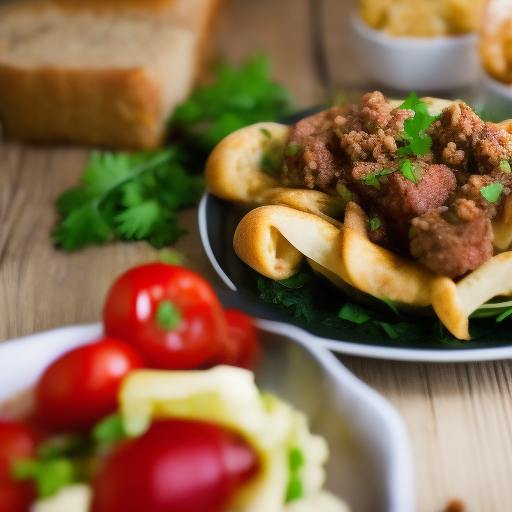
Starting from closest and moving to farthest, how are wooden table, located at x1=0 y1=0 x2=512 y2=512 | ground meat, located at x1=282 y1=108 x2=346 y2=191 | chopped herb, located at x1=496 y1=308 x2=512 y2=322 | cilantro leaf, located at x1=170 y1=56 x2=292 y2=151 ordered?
wooden table, located at x1=0 y1=0 x2=512 y2=512 → chopped herb, located at x1=496 y1=308 x2=512 y2=322 → ground meat, located at x1=282 y1=108 x2=346 y2=191 → cilantro leaf, located at x1=170 y1=56 x2=292 y2=151

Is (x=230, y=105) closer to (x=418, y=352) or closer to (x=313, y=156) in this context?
(x=313, y=156)

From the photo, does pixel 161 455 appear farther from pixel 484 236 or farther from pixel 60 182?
pixel 60 182

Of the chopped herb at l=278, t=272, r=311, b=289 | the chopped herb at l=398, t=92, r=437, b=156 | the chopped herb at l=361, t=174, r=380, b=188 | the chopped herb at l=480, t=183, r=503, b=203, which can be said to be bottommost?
the chopped herb at l=278, t=272, r=311, b=289

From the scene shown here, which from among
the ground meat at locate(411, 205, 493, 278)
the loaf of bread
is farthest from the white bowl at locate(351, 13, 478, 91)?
the ground meat at locate(411, 205, 493, 278)

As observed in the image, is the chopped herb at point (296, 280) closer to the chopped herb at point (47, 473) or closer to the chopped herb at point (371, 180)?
the chopped herb at point (371, 180)

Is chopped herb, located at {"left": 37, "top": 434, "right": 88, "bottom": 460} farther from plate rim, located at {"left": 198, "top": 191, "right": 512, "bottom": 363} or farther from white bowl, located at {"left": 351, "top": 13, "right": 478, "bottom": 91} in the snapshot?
white bowl, located at {"left": 351, "top": 13, "right": 478, "bottom": 91}

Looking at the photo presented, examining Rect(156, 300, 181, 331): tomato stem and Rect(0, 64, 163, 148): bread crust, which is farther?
Rect(0, 64, 163, 148): bread crust

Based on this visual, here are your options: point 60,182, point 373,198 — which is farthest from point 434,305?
point 60,182

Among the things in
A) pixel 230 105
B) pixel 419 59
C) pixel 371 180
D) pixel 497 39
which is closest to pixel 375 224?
pixel 371 180
